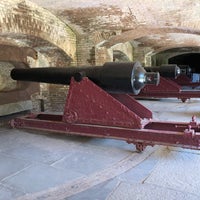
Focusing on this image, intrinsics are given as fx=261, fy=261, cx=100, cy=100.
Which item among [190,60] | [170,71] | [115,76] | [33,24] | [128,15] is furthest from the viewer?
[190,60]

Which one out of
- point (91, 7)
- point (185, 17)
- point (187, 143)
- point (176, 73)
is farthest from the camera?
point (176, 73)

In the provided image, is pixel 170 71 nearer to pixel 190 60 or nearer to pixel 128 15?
pixel 128 15

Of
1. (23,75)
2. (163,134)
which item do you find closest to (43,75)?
(23,75)

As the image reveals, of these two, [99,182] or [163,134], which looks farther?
[163,134]

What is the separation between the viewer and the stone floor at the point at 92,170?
2188 mm

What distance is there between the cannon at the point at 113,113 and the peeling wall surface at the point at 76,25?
145 centimetres

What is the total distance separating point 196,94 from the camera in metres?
6.64

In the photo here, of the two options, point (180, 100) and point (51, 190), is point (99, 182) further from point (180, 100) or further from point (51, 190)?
point (180, 100)

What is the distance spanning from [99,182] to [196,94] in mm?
4989

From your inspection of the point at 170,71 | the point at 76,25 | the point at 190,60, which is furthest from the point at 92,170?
the point at 190,60

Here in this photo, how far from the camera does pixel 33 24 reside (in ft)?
15.4

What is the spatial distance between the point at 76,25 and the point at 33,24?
1392 millimetres

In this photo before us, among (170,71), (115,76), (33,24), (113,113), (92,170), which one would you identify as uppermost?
(33,24)

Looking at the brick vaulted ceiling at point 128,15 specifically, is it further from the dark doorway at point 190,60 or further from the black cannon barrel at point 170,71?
the dark doorway at point 190,60
